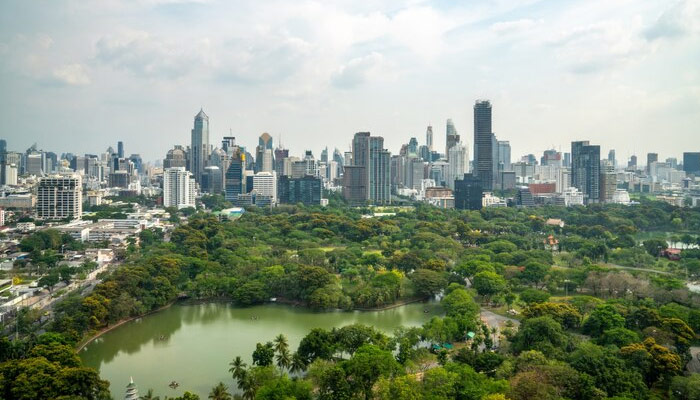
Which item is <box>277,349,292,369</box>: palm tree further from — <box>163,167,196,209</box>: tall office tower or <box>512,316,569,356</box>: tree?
<box>163,167,196,209</box>: tall office tower

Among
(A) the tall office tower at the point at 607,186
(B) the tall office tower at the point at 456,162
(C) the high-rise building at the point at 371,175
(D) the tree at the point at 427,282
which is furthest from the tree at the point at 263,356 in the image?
(B) the tall office tower at the point at 456,162

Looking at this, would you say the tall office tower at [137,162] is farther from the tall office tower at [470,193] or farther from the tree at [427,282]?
the tree at [427,282]

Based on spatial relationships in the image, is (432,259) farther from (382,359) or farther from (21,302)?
(21,302)

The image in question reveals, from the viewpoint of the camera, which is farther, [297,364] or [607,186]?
[607,186]

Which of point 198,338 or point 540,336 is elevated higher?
point 540,336

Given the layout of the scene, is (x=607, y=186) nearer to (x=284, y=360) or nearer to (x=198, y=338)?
(x=198, y=338)

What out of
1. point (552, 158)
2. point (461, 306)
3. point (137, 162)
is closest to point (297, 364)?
point (461, 306)
